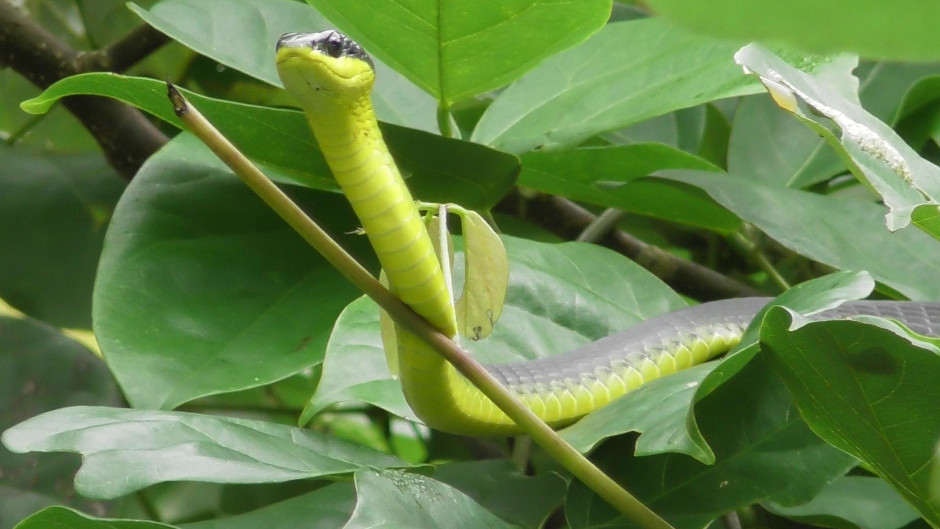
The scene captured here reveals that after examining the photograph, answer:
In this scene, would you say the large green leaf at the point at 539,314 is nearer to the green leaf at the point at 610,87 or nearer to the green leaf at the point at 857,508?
the green leaf at the point at 610,87

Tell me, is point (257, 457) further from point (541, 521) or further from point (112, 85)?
point (112, 85)

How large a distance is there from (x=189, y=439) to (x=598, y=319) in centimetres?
53

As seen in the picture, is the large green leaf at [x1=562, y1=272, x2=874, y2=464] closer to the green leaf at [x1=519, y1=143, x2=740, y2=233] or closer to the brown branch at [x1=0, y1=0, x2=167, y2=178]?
the green leaf at [x1=519, y1=143, x2=740, y2=233]

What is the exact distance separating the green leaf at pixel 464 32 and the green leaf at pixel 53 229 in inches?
25.4

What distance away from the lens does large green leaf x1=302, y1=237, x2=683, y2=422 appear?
2.75 feet

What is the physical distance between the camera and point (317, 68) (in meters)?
0.62

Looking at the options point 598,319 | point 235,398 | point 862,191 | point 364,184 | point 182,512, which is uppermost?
point 364,184

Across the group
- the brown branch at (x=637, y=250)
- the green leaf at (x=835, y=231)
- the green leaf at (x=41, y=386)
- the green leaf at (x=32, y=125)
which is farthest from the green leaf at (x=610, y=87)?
the green leaf at (x=32, y=125)

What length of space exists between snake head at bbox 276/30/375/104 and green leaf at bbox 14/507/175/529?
336 mm

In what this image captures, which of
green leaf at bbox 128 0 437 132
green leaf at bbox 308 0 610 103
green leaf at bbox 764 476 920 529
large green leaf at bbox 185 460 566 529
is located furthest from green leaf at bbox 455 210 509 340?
green leaf at bbox 128 0 437 132

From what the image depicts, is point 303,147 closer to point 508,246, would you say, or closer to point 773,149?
point 508,246

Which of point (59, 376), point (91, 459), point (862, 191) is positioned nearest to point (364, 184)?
point (91, 459)

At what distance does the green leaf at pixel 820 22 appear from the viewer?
13cm

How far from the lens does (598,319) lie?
41.8 inches
